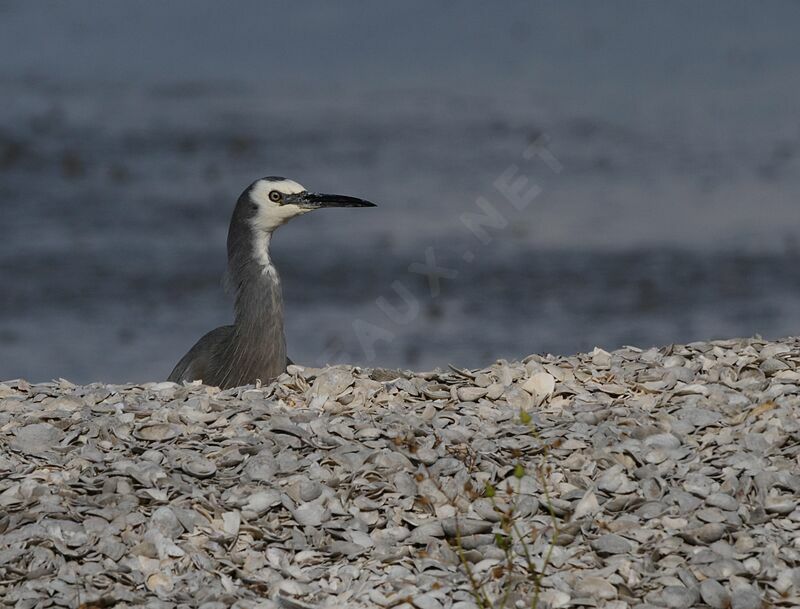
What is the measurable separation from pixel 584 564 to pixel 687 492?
0.49 metres

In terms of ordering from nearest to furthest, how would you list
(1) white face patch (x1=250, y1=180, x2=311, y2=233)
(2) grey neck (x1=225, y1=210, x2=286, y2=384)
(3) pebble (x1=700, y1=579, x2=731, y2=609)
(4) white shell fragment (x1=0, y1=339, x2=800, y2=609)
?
(3) pebble (x1=700, y1=579, x2=731, y2=609) → (4) white shell fragment (x1=0, y1=339, x2=800, y2=609) → (2) grey neck (x1=225, y1=210, x2=286, y2=384) → (1) white face patch (x1=250, y1=180, x2=311, y2=233)

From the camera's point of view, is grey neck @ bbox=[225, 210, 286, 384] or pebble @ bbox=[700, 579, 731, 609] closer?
pebble @ bbox=[700, 579, 731, 609]

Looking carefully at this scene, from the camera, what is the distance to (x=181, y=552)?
12.9 ft

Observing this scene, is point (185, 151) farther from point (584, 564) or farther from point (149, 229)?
point (584, 564)

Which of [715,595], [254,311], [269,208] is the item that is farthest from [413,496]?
[269,208]

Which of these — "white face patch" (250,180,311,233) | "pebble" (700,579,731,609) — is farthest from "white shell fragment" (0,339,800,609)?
"white face patch" (250,180,311,233)

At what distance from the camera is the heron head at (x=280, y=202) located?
23.9 feet

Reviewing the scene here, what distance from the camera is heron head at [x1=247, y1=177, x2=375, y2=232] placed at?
7277mm

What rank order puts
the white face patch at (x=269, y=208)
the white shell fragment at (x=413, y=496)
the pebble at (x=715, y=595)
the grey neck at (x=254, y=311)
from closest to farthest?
the pebble at (x=715, y=595) → the white shell fragment at (x=413, y=496) → the grey neck at (x=254, y=311) → the white face patch at (x=269, y=208)

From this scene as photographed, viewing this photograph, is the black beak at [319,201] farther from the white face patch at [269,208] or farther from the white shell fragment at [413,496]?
the white shell fragment at [413,496]

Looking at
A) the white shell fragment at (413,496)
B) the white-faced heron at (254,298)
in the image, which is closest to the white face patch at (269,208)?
the white-faced heron at (254,298)

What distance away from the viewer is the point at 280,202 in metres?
7.31

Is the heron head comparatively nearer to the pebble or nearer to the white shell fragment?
the white shell fragment

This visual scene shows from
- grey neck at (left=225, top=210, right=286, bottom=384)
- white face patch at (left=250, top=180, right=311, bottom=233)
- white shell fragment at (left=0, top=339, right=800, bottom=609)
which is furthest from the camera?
white face patch at (left=250, top=180, right=311, bottom=233)
